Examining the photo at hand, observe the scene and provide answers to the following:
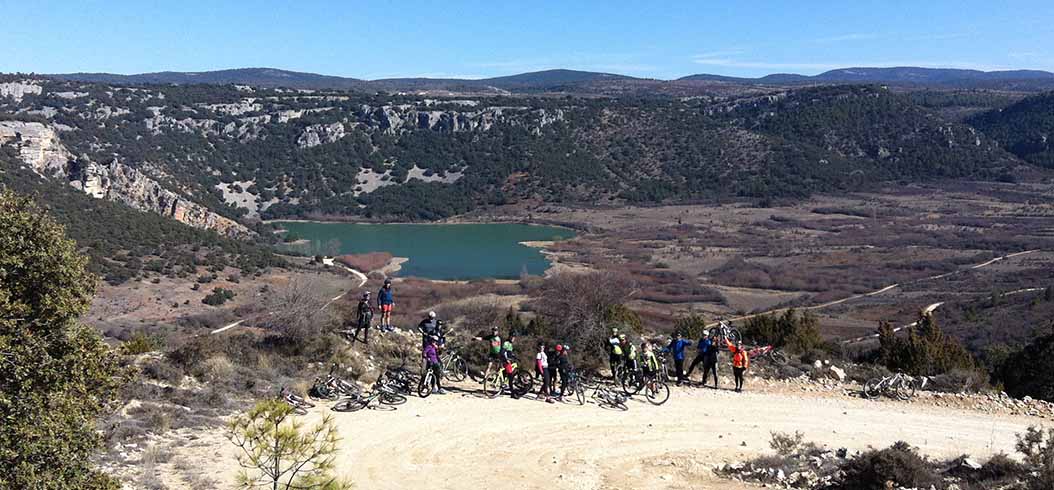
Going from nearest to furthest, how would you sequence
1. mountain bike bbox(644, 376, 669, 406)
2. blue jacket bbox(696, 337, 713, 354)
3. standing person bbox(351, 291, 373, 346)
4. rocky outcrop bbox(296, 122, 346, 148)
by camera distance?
1. mountain bike bbox(644, 376, 669, 406)
2. blue jacket bbox(696, 337, 713, 354)
3. standing person bbox(351, 291, 373, 346)
4. rocky outcrop bbox(296, 122, 346, 148)

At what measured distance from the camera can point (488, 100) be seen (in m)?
139

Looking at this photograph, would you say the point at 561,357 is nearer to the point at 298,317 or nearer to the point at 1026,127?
the point at 298,317

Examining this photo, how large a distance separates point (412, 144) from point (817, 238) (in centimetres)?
6535

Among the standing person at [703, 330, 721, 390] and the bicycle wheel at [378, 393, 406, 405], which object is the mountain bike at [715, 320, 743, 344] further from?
the bicycle wheel at [378, 393, 406, 405]

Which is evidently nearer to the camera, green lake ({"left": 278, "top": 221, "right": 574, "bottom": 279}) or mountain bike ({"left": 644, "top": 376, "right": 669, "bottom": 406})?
mountain bike ({"left": 644, "top": 376, "right": 669, "bottom": 406})

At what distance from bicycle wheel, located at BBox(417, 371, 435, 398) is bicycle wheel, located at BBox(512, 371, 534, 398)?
1452 mm

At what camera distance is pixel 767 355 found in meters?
17.9

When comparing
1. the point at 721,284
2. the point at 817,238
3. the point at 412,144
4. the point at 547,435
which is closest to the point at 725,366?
the point at 547,435

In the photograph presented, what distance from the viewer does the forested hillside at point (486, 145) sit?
315 feet

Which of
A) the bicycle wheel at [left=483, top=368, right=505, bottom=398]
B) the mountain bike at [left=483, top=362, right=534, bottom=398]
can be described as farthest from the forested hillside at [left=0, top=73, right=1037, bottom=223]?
the mountain bike at [left=483, top=362, right=534, bottom=398]

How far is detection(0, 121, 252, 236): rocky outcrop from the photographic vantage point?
171 ft

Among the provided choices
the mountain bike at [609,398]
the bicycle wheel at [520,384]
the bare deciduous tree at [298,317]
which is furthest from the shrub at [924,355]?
the bare deciduous tree at [298,317]

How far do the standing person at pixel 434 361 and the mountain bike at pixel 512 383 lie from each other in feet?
2.67

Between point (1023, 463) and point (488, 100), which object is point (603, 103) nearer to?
point (488, 100)
